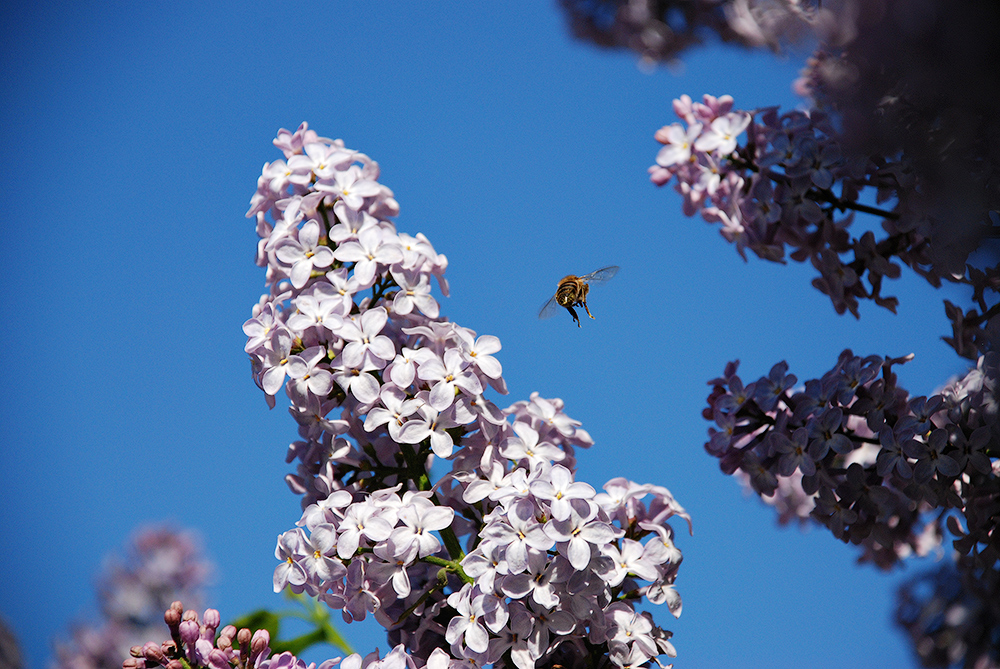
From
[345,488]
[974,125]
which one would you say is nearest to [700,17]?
[974,125]

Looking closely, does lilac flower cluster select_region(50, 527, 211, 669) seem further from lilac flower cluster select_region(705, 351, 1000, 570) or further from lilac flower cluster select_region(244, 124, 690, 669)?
lilac flower cluster select_region(705, 351, 1000, 570)

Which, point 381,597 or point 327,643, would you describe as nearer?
point 381,597

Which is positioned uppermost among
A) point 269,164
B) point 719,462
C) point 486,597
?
point 269,164

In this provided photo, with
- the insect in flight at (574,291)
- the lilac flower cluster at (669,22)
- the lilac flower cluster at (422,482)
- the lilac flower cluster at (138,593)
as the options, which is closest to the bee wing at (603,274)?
the insect in flight at (574,291)

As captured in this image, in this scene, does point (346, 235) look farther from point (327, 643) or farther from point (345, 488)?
point (327, 643)

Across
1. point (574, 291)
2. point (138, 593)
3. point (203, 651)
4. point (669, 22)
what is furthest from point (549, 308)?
point (138, 593)

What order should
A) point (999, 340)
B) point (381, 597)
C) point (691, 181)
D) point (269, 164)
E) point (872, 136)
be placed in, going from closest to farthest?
point (872, 136), point (999, 340), point (381, 597), point (269, 164), point (691, 181)

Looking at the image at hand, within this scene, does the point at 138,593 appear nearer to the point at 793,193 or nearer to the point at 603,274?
the point at 603,274

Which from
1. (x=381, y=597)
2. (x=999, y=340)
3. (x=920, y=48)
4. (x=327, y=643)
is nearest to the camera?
(x=920, y=48)
